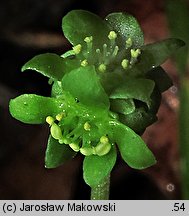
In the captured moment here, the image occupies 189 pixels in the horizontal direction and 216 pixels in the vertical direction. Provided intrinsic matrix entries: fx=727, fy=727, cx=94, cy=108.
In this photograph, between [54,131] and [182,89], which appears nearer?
[54,131]

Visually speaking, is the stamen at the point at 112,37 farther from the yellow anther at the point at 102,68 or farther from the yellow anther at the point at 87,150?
the yellow anther at the point at 87,150

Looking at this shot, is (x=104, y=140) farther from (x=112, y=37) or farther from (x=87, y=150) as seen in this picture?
(x=112, y=37)

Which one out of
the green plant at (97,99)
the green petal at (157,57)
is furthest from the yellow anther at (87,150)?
the green petal at (157,57)

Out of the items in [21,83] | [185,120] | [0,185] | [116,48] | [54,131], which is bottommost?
[0,185]
